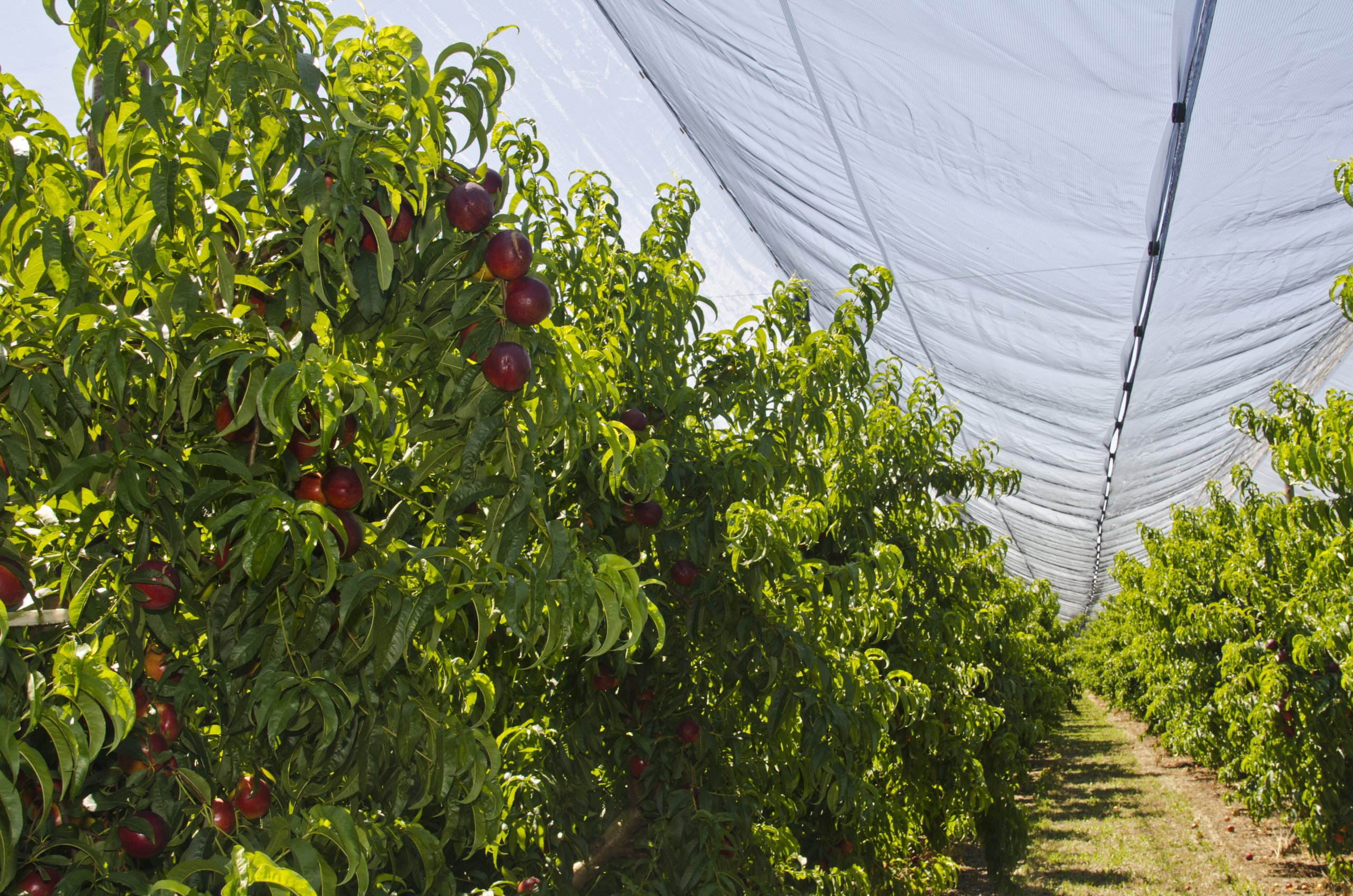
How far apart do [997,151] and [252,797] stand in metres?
3.30

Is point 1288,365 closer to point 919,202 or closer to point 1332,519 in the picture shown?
point 1332,519

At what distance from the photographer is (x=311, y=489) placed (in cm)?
130

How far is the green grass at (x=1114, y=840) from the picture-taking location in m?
8.70

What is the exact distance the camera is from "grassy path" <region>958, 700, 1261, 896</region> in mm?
8703

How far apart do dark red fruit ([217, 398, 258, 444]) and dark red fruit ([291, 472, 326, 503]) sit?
0.09 m

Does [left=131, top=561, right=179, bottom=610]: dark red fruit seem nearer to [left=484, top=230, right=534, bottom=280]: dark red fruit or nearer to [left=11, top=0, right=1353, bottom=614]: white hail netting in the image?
[left=484, top=230, right=534, bottom=280]: dark red fruit

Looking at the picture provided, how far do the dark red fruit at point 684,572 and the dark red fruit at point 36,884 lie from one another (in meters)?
1.74

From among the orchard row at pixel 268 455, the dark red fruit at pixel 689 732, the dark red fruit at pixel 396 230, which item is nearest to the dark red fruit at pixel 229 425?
the orchard row at pixel 268 455

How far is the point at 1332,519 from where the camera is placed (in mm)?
Result: 4965

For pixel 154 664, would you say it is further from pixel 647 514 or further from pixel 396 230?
pixel 647 514

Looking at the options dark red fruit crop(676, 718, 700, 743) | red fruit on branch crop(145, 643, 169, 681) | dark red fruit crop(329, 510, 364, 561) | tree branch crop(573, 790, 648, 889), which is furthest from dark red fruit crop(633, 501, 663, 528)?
red fruit on branch crop(145, 643, 169, 681)

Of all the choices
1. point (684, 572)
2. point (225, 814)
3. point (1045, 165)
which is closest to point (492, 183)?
point (225, 814)

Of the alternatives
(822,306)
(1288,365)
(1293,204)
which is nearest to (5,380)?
(1293,204)

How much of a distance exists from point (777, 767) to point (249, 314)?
2345mm
